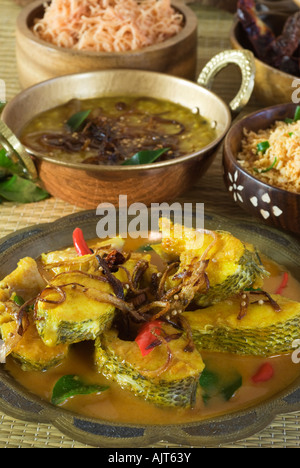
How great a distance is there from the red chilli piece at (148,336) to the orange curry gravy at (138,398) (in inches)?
4.2

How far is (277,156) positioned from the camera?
186cm

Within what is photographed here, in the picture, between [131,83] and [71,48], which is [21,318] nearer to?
[131,83]

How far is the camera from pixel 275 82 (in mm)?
2326

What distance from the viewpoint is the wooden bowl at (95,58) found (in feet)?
7.87

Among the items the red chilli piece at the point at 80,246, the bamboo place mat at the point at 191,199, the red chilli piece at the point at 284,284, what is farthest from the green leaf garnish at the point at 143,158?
the red chilli piece at the point at 284,284

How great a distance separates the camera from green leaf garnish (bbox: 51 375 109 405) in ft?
4.12

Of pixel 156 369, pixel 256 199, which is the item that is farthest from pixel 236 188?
pixel 156 369

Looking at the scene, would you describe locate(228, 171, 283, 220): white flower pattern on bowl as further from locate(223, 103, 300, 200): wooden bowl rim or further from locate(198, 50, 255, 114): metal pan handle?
locate(198, 50, 255, 114): metal pan handle

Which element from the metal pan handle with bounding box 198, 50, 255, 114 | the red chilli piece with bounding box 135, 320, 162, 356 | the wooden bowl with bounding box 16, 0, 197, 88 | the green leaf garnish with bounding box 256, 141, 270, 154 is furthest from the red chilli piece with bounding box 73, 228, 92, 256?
the wooden bowl with bounding box 16, 0, 197, 88

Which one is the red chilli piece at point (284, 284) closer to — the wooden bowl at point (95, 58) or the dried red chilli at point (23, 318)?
the dried red chilli at point (23, 318)

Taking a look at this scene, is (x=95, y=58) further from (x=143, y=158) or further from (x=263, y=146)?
(x=263, y=146)

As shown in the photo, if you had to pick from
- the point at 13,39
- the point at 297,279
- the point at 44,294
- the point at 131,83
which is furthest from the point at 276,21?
the point at 44,294

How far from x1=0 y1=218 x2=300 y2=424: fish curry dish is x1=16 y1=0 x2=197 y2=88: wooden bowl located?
3.80 feet

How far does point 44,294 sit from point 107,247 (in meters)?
0.23
